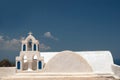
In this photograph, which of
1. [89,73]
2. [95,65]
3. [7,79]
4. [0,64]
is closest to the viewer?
[7,79]

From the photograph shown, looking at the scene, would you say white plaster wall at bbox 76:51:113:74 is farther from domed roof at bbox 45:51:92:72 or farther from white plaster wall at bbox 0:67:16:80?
white plaster wall at bbox 0:67:16:80

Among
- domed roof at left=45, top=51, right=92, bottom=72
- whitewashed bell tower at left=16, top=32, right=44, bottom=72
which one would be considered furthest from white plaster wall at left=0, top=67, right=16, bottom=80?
domed roof at left=45, top=51, right=92, bottom=72

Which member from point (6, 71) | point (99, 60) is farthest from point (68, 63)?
point (6, 71)

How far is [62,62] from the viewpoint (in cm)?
2209

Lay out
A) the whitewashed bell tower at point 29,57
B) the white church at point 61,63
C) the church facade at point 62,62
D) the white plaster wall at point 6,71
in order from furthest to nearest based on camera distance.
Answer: the whitewashed bell tower at point 29,57
the church facade at point 62,62
the white church at point 61,63
the white plaster wall at point 6,71

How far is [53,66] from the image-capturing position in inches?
875

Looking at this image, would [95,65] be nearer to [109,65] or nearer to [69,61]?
[109,65]

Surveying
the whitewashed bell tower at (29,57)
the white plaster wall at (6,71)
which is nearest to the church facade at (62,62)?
the whitewashed bell tower at (29,57)

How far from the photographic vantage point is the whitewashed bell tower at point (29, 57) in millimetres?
22625

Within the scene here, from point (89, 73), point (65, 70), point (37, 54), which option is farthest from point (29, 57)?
point (89, 73)

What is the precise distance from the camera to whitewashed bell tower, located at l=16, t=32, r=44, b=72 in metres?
22.6

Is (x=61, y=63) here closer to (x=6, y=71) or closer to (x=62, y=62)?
(x=62, y=62)

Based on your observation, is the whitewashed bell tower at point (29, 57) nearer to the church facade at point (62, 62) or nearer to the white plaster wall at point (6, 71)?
the church facade at point (62, 62)

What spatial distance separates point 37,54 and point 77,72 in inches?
182
